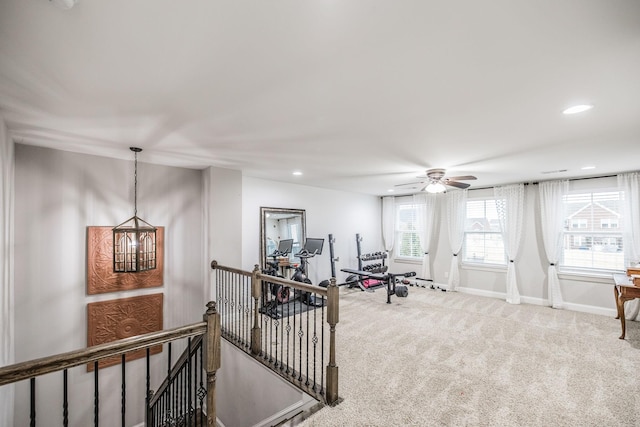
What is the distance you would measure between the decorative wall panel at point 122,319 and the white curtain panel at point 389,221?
231 inches

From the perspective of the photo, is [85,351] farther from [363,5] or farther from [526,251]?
[526,251]

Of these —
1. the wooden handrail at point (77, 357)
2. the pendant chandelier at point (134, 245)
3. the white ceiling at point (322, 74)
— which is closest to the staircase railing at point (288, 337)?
the pendant chandelier at point (134, 245)

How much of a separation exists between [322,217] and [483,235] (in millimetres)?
3741

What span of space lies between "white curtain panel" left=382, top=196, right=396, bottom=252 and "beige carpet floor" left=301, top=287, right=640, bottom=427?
310 cm

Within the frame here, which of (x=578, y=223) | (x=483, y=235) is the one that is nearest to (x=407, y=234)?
(x=483, y=235)

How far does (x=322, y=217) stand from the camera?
21.6 ft

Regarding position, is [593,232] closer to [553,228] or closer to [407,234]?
[553,228]

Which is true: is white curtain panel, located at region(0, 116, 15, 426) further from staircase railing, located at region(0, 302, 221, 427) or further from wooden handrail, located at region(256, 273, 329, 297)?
wooden handrail, located at region(256, 273, 329, 297)

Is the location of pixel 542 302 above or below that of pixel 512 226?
below

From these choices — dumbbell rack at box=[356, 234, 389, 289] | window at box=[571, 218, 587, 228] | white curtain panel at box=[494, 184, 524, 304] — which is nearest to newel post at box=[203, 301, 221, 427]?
dumbbell rack at box=[356, 234, 389, 289]

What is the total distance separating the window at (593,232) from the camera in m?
4.96

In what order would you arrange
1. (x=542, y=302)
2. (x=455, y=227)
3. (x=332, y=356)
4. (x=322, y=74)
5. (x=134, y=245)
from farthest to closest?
(x=455, y=227) < (x=542, y=302) < (x=134, y=245) < (x=332, y=356) < (x=322, y=74)

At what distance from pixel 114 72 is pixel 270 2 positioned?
1186 millimetres

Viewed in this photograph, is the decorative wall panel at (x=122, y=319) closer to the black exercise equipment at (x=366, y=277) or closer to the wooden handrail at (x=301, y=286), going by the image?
the wooden handrail at (x=301, y=286)
